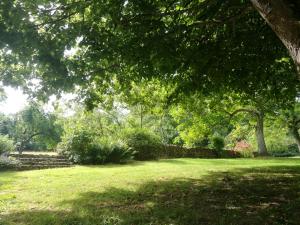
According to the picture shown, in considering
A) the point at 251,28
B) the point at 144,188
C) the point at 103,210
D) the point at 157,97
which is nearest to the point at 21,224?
the point at 103,210

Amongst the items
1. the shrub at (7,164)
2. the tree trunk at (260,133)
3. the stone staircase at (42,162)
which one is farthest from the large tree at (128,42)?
the tree trunk at (260,133)

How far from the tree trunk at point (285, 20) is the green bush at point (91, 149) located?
1539 cm

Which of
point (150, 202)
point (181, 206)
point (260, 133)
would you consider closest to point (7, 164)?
point (150, 202)

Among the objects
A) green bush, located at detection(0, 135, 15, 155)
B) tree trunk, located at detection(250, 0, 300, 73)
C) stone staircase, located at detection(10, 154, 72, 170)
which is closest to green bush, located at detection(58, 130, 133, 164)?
stone staircase, located at detection(10, 154, 72, 170)

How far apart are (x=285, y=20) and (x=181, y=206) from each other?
167 inches

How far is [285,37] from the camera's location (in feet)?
14.3

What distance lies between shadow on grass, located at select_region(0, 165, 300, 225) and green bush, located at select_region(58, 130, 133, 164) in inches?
383

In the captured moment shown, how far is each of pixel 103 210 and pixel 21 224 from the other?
1591 mm

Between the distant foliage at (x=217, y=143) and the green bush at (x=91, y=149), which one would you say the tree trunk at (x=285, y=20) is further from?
the distant foliage at (x=217, y=143)

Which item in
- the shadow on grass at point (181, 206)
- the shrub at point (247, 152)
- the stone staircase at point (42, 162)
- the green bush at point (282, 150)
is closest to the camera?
the shadow on grass at point (181, 206)

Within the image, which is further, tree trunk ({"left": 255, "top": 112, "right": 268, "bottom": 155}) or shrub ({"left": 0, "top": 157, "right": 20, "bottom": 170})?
tree trunk ({"left": 255, "top": 112, "right": 268, "bottom": 155})

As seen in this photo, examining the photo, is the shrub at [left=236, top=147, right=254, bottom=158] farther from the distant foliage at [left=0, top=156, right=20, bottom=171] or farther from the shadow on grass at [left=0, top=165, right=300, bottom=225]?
the distant foliage at [left=0, top=156, right=20, bottom=171]

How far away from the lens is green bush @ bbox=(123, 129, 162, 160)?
23.2m

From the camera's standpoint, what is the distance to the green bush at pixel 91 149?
18.8 metres
